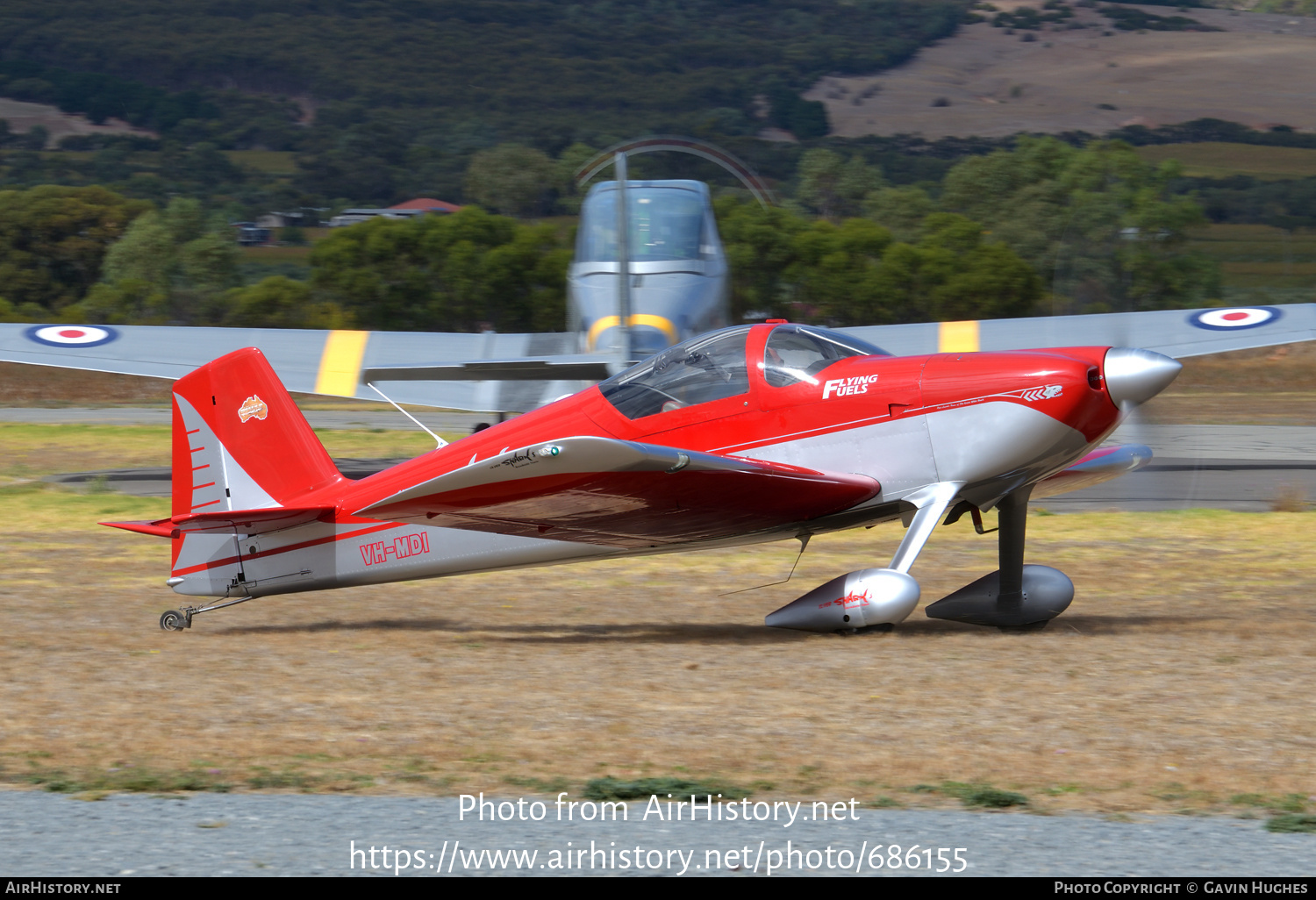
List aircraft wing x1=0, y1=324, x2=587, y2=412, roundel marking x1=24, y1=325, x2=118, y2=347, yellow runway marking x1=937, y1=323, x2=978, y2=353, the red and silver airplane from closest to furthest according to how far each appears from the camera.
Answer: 1. the red and silver airplane
2. yellow runway marking x1=937, y1=323, x2=978, y2=353
3. aircraft wing x1=0, y1=324, x2=587, y2=412
4. roundel marking x1=24, y1=325, x2=118, y2=347

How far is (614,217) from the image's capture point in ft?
84.2

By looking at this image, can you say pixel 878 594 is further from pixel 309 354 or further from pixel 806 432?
pixel 309 354

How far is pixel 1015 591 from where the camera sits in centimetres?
953

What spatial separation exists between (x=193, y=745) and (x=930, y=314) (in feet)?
192

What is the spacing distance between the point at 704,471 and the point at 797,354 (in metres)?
1.44

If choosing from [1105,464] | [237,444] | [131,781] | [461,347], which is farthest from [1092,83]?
[131,781]

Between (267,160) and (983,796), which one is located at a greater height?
(983,796)

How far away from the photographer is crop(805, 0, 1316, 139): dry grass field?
513 feet

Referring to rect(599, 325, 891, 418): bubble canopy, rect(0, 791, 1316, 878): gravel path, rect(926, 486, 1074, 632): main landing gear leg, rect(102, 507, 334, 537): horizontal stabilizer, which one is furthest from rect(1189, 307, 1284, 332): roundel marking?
rect(0, 791, 1316, 878): gravel path

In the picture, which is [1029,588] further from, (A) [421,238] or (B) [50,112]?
(B) [50,112]

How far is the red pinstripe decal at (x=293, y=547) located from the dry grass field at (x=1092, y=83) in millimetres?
156697

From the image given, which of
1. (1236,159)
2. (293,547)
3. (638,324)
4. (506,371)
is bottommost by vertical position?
(1236,159)

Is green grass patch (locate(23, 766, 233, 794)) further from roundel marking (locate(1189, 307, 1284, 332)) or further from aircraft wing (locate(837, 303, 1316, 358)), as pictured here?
roundel marking (locate(1189, 307, 1284, 332))

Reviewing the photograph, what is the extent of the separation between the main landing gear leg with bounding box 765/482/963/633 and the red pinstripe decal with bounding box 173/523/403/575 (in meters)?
3.08
